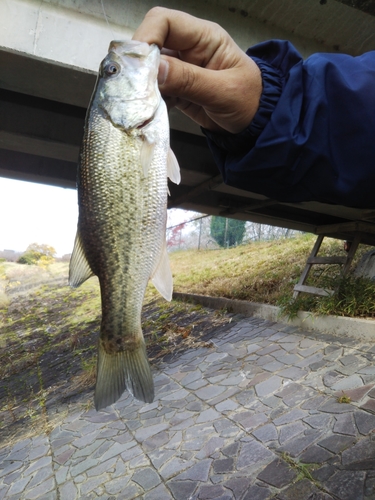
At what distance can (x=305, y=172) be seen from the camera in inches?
82.0

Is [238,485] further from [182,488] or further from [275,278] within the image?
[275,278]

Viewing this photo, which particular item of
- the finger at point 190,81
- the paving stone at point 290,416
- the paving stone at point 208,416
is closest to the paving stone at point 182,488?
the paving stone at point 208,416

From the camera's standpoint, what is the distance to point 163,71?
6.38ft

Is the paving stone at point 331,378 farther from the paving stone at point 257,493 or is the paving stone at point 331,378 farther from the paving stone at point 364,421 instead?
the paving stone at point 257,493

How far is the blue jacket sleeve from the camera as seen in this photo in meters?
1.98

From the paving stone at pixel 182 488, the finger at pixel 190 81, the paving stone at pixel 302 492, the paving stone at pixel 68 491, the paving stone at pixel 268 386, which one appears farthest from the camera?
the paving stone at pixel 268 386

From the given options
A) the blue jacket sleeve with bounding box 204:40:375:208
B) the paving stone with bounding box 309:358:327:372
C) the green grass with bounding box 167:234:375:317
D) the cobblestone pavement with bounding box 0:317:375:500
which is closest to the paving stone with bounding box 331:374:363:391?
the cobblestone pavement with bounding box 0:317:375:500

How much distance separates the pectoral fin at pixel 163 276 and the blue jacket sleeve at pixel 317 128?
0.62 metres

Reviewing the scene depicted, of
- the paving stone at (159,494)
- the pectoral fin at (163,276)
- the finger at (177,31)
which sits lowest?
the paving stone at (159,494)

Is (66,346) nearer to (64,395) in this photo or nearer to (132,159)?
(64,395)

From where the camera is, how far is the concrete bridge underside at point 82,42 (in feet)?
15.3

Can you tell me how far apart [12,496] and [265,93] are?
5.92m

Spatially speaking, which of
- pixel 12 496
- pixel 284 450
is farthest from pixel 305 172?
pixel 12 496

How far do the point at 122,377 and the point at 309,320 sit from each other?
20.9 feet
